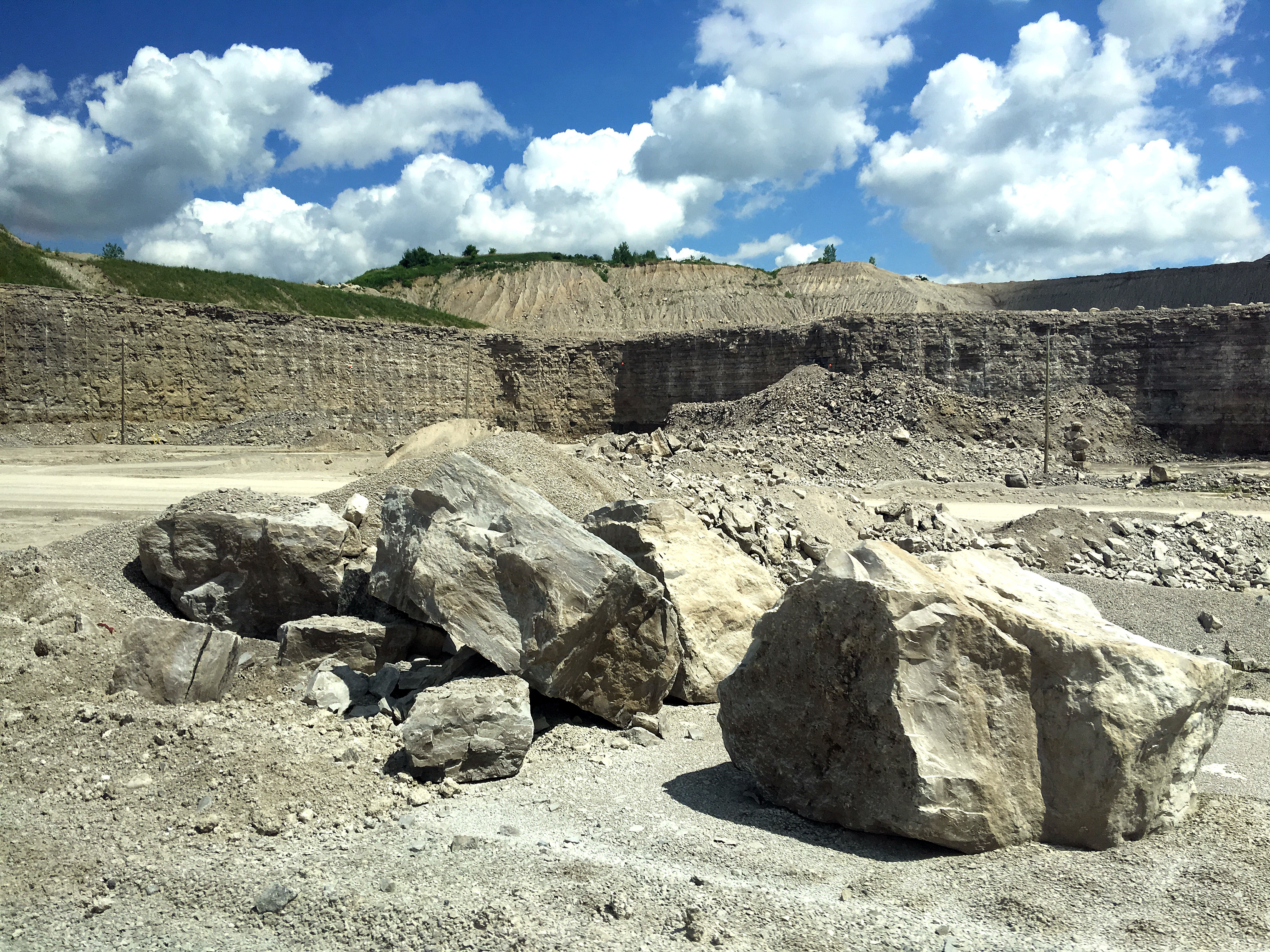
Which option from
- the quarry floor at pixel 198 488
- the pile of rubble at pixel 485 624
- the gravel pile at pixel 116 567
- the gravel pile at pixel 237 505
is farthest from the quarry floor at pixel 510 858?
the quarry floor at pixel 198 488

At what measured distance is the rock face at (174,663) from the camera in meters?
5.21

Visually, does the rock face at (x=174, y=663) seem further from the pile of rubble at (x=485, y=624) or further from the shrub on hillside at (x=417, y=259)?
the shrub on hillside at (x=417, y=259)

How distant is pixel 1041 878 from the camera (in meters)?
3.37

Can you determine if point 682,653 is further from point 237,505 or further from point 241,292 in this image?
point 241,292

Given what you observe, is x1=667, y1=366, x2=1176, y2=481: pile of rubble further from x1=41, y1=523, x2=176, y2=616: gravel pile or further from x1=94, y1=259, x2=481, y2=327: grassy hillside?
x1=41, y1=523, x2=176, y2=616: gravel pile

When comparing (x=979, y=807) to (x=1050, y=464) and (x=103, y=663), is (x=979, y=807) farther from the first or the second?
(x=1050, y=464)

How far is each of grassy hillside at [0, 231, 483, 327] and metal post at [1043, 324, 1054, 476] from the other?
26315 millimetres

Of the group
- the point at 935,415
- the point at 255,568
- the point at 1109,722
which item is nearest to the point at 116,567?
the point at 255,568

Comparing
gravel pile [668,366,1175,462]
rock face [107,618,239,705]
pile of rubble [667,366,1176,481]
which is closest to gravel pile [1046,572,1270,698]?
rock face [107,618,239,705]

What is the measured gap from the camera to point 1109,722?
11.5ft

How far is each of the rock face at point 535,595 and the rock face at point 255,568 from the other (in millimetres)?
1804

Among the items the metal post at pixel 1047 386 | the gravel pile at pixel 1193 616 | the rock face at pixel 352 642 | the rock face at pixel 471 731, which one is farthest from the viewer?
the metal post at pixel 1047 386

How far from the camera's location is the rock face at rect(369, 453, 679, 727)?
16.2 ft

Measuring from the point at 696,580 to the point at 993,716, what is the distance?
303 centimetres
